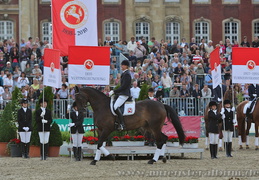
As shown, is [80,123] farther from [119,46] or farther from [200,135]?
[119,46]

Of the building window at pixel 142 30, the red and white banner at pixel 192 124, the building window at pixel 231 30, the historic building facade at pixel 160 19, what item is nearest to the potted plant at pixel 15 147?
the red and white banner at pixel 192 124

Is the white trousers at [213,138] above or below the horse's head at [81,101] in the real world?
below

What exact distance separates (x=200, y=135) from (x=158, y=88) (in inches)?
109

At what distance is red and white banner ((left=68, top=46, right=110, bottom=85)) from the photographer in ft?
80.2

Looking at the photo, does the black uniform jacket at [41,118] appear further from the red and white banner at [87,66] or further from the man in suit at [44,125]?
the red and white banner at [87,66]

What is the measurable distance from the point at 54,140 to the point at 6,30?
27526mm

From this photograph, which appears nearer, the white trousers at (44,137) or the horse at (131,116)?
the horse at (131,116)

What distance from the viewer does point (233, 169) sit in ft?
64.7

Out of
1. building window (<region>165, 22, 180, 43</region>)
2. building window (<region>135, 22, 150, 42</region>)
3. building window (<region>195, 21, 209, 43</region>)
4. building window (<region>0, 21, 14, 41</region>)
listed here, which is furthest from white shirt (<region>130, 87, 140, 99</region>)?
building window (<region>195, 21, 209, 43</region>)

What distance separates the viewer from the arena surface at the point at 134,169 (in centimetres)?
1823

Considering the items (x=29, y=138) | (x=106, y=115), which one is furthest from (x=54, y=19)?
(x=106, y=115)

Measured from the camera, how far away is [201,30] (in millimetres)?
53594

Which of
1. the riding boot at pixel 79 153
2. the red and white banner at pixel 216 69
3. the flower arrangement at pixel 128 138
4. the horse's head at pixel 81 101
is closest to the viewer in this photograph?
the horse's head at pixel 81 101

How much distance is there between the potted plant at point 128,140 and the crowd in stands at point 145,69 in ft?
22.6
